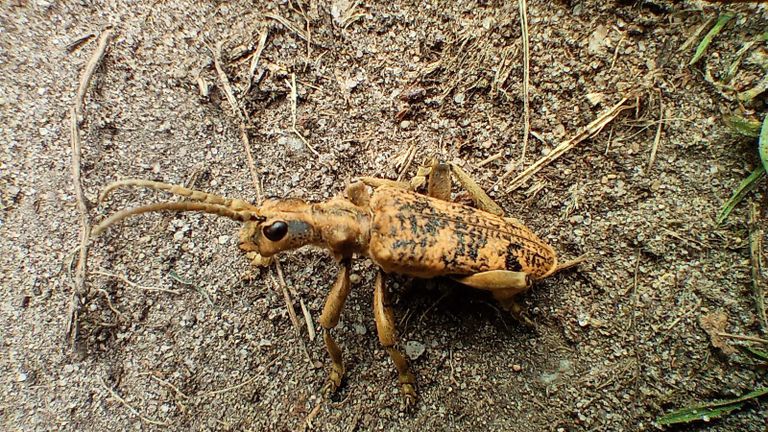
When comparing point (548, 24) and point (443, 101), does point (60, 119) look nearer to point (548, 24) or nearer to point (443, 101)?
point (443, 101)

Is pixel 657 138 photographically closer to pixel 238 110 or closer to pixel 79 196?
pixel 238 110

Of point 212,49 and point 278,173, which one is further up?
point 212,49

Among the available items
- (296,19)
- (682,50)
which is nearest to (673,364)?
(682,50)

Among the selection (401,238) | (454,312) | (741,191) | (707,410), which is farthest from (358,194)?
(707,410)

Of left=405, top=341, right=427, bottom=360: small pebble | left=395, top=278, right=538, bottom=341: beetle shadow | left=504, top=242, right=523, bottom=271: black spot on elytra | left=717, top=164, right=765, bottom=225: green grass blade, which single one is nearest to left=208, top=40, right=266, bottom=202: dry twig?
left=395, top=278, right=538, bottom=341: beetle shadow

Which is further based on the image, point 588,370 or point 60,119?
point 60,119

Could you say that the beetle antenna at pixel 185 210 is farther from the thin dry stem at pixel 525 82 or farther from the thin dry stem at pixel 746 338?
the thin dry stem at pixel 746 338

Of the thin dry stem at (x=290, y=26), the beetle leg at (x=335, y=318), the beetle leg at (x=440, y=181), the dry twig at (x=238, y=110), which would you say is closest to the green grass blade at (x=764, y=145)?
the beetle leg at (x=440, y=181)
